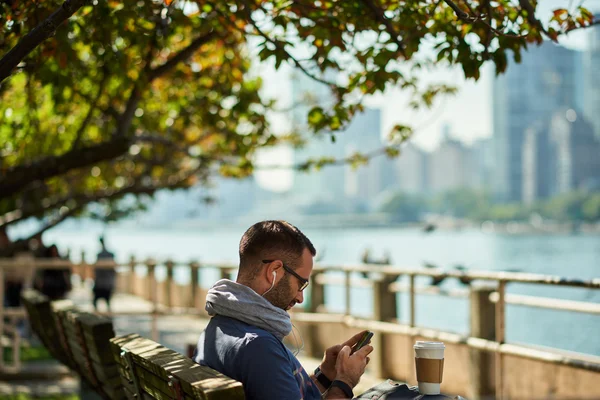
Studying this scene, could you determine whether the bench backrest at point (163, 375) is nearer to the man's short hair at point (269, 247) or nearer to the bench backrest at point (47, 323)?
the man's short hair at point (269, 247)

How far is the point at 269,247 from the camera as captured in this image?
118 inches

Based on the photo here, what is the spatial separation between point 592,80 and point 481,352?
620 ft

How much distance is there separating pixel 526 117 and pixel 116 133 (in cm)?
18154

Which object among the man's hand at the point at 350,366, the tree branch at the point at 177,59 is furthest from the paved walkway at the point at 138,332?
the man's hand at the point at 350,366

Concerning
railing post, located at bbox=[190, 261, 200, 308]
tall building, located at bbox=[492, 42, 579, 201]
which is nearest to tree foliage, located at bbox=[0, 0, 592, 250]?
railing post, located at bbox=[190, 261, 200, 308]

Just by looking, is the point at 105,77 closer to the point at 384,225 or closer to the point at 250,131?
the point at 250,131

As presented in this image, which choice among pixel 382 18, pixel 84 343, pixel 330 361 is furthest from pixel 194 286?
pixel 330 361

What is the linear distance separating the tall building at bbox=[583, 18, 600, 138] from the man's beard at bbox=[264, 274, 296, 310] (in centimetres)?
17977

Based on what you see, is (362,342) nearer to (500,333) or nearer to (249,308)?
(249,308)

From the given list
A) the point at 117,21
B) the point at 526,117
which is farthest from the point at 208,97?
the point at 526,117

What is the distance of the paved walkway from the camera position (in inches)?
321

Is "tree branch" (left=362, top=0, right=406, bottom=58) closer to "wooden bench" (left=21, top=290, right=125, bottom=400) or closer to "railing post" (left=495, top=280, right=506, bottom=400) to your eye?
"railing post" (left=495, top=280, right=506, bottom=400)

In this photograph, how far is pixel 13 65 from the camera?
3545 mm

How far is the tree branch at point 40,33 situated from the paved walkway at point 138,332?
176 cm
